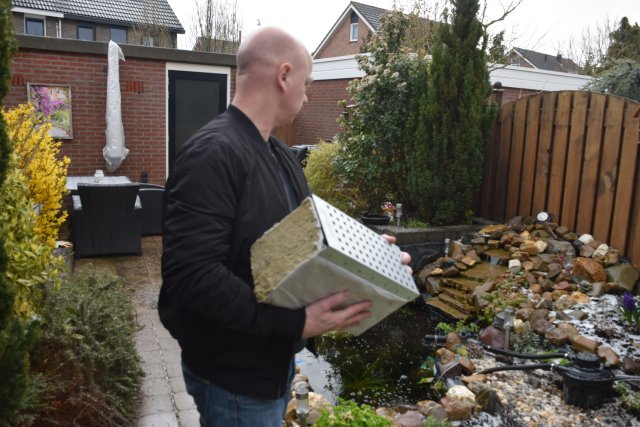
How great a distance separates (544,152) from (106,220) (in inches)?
199

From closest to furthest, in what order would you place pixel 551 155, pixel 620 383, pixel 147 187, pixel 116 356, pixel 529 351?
pixel 116 356, pixel 620 383, pixel 529 351, pixel 551 155, pixel 147 187

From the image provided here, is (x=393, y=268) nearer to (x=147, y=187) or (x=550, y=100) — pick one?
(x=550, y=100)

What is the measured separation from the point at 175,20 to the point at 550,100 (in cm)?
2355

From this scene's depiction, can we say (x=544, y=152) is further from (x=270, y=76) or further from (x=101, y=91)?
(x=101, y=91)

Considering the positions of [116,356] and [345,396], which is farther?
[345,396]

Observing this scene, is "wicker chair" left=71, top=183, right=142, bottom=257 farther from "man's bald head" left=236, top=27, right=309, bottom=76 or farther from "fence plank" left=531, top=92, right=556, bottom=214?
"man's bald head" left=236, top=27, right=309, bottom=76

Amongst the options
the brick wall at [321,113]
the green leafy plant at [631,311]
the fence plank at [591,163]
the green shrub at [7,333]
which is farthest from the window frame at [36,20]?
the green shrub at [7,333]

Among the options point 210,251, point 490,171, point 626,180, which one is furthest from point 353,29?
point 210,251

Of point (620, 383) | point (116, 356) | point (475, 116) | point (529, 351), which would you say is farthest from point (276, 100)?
point (475, 116)

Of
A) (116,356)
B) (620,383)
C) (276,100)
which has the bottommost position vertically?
(620,383)

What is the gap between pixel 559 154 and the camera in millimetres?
6422

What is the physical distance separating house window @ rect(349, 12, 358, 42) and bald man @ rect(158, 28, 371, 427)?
27.0 m

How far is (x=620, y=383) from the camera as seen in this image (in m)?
3.52

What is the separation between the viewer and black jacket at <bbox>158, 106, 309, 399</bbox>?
1.32 meters
